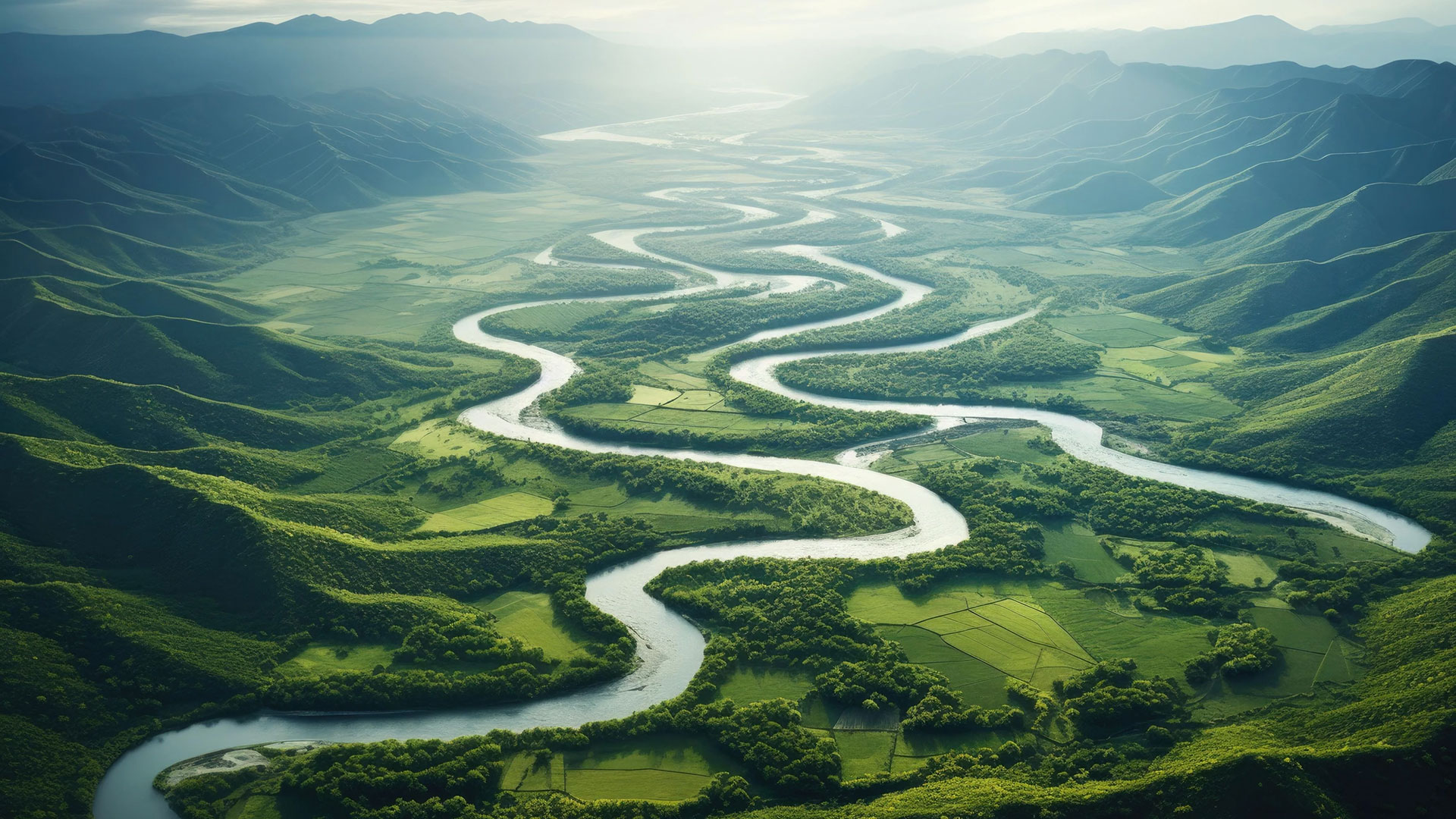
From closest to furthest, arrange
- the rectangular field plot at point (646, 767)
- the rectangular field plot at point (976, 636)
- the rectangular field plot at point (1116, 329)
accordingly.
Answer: the rectangular field plot at point (646, 767), the rectangular field plot at point (976, 636), the rectangular field plot at point (1116, 329)

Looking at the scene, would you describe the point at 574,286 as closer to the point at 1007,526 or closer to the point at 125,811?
the point at 1007,526

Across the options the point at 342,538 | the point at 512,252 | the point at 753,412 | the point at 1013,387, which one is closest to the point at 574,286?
the point at 512,252

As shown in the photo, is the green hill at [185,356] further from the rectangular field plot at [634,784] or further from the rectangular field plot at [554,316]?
the rectangular field plot at [634,784]

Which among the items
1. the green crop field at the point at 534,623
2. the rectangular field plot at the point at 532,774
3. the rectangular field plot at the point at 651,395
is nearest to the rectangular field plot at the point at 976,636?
the green crop field at the point at 534,623

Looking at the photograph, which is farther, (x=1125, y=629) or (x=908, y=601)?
(x=908, y=601)

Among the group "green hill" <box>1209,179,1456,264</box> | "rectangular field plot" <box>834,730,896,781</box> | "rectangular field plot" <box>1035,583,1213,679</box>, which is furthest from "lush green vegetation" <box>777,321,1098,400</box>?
"rectangular field plot" <box>834,730,896,781</box>

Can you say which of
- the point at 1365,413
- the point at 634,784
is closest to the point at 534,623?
the point at 634,784

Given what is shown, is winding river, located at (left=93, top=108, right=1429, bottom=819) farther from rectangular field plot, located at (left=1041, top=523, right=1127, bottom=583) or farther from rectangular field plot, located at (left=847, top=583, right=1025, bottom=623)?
rectangular field plot, located at (left=1041, top=523, right=1127, bottom=583)

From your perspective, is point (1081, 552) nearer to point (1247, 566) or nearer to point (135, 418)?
point (1247, 566)

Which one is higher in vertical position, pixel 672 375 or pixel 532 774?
pixel 672 375
